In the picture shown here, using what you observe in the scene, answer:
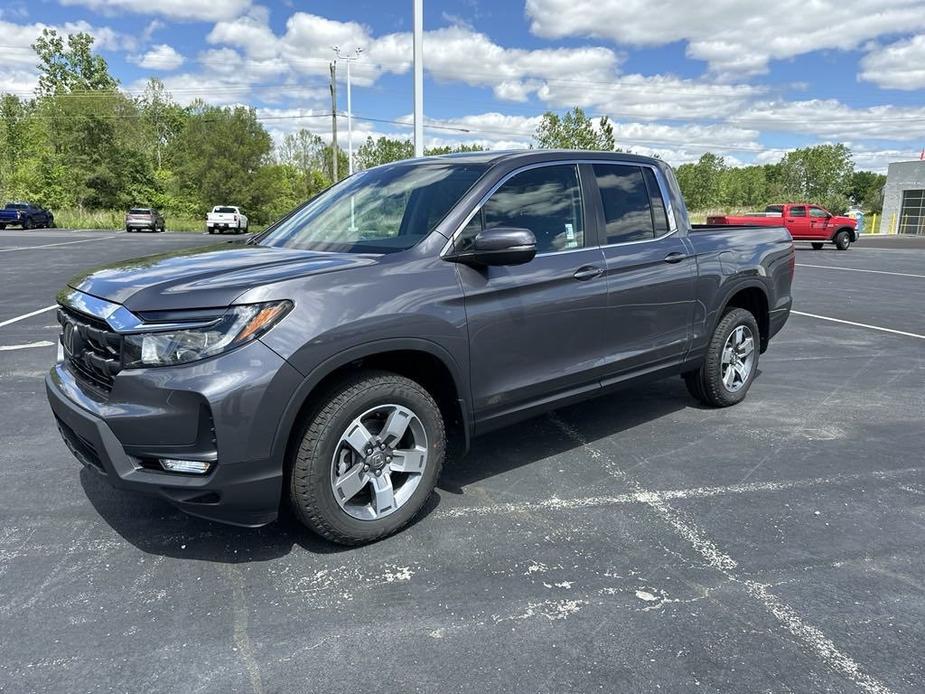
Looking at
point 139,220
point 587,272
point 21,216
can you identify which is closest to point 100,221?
point 21,216

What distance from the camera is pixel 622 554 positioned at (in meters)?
3.09

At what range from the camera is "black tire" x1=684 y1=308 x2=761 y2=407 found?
5.04 metres

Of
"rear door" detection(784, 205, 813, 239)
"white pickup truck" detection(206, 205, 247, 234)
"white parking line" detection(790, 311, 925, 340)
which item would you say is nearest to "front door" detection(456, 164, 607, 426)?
"white parking line" detection(790, 311, 925, 340)

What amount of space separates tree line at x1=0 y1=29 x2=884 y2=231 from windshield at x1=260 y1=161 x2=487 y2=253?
1829 inches

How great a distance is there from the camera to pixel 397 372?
129 inches

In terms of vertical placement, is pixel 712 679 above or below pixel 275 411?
below

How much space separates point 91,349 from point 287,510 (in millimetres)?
1253

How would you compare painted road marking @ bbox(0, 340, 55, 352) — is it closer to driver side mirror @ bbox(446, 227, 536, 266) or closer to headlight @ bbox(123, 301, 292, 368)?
headlight @ bbox(123, 301, 292, 368)

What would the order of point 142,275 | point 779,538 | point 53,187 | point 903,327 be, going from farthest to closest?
1. point 53,187
2. point 903,327
3. point 779,538
4. point 142,275

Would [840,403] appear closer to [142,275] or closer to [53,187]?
[142,275]

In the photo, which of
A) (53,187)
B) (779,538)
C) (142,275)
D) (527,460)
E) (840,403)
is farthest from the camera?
(53,187)

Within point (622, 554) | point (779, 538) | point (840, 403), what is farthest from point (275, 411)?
point (840, 403)

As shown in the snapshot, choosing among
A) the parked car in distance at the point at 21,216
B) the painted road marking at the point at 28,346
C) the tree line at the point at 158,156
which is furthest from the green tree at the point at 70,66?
the painted road marking at the point at 28,346

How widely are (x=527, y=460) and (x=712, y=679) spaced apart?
6.78 feet
